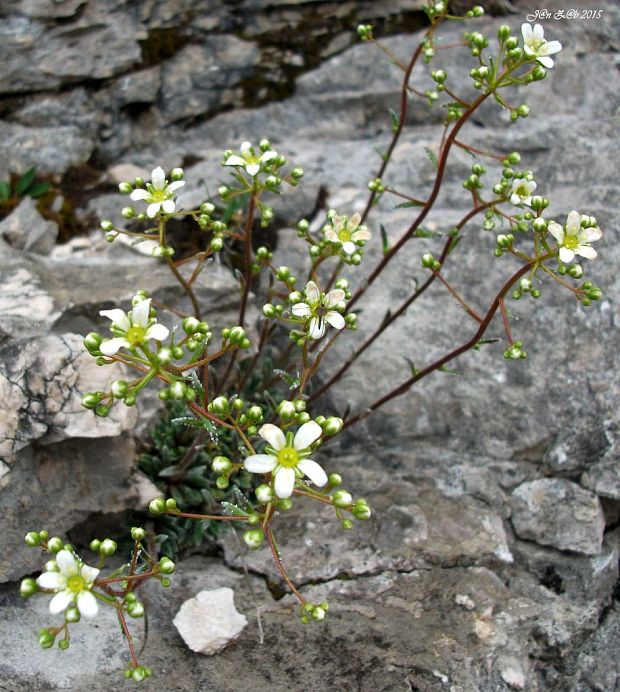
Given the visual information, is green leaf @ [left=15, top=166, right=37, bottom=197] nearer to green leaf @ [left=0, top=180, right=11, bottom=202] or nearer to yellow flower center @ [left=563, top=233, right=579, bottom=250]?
green leaf @ [left=0, top=180, right=11, bottom=202]

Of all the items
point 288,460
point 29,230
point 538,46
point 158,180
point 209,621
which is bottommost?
point 209,621

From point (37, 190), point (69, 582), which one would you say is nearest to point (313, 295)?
point (69, 582)

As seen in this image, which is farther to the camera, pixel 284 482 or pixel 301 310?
pixel 301 310

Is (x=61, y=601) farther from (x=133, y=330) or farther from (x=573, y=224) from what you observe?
(x=573, y=224)

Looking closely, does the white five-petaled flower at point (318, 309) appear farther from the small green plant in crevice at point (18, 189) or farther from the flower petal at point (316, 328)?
the small green plant in crevice at point (18, 189)

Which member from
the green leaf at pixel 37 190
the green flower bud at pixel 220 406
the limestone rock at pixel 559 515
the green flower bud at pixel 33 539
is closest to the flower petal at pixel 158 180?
the green flower bud at pixel 220 406

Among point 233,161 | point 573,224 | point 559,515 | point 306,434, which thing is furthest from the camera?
point 559,515

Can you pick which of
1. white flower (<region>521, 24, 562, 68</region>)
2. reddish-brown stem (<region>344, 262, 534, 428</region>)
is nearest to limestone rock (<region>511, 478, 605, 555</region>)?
reddish-brown stem (<region>344, 262, 534, 428</region>)
